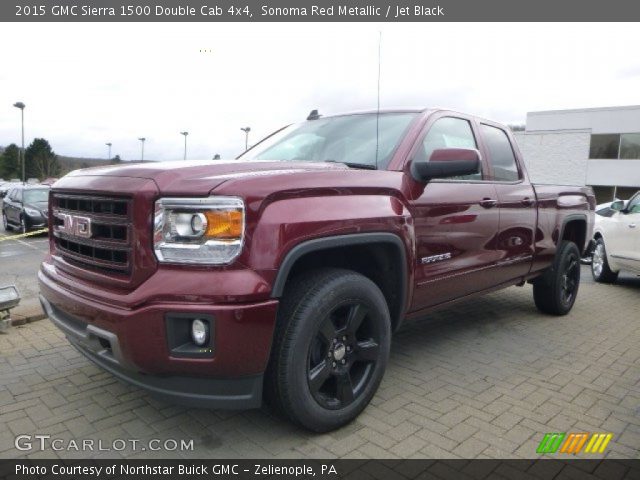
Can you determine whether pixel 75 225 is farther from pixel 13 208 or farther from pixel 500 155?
pixel 13 208

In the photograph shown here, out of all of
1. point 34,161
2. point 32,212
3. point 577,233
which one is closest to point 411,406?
point 577,233

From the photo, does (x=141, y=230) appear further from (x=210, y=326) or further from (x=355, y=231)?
(x=355, y=231)

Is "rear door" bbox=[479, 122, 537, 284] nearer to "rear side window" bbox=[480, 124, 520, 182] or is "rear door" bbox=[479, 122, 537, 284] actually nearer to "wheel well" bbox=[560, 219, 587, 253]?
"rear side window" bbox=[480, 124, 520, 182]

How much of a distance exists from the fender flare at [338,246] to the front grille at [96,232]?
739mm

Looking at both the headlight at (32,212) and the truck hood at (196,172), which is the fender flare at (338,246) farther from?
the headlight at (32,212)

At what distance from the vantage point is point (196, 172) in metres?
2.48

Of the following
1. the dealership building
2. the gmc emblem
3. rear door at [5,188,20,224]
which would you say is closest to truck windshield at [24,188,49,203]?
rear door at [5,188,20,224]

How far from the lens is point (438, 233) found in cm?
344

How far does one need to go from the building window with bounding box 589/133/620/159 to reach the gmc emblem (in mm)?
34577

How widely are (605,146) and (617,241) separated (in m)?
27.8

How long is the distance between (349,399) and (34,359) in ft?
8.45

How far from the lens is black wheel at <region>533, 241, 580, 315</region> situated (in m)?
5.43

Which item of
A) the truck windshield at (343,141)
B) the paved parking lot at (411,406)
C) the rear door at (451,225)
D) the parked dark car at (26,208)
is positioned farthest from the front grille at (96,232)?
the parked dark car at (26,208)

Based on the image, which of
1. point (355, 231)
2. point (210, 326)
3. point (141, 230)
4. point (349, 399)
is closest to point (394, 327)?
point (349, 399)
